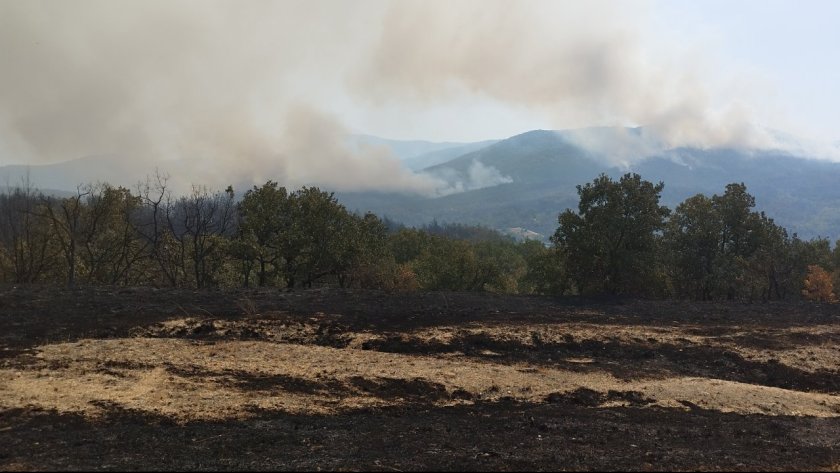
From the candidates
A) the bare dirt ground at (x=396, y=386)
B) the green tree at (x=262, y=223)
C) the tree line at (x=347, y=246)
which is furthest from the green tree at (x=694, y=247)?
the green tree at (x=262, y=223)

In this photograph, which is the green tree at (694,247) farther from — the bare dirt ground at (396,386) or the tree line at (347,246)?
the bare dirt ground at (396,386)

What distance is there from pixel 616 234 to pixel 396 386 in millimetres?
33889

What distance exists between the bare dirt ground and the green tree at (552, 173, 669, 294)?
11.2 m

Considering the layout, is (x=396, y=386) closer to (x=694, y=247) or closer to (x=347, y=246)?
(x=347, y=246)

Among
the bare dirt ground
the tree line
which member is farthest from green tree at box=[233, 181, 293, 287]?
the bare dirt ground

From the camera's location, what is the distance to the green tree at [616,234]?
44938 millimetres

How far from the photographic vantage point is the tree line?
1791 inches

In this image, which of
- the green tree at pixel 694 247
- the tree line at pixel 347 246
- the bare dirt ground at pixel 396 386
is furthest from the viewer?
the green tree at pixel 694 247

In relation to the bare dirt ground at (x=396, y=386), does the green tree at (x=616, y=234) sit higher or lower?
higher

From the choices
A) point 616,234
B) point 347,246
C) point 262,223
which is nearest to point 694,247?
point 616,234

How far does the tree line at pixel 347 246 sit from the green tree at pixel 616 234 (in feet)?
0.37

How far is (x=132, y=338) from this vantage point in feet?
75.4

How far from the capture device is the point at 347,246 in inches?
1893

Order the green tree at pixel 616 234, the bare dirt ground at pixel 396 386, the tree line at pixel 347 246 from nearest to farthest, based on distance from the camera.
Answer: the bare dirt ground at pixel 396 386 < the green tree at pixel 616 234 < the tree line at pixel 347 246
